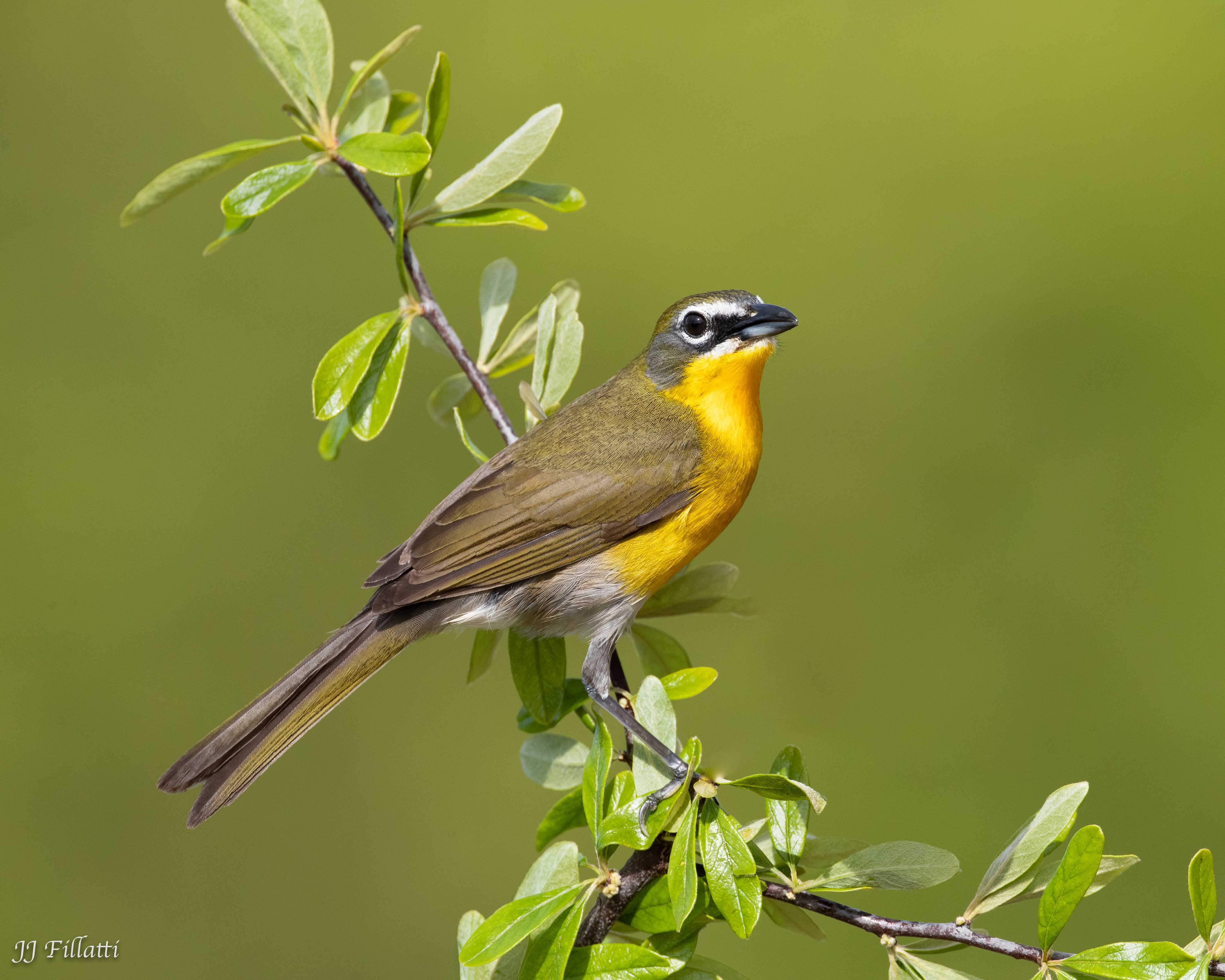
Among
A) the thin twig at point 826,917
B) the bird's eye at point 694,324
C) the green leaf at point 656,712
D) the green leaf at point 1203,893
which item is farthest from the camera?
the bird's eye at point 694,324

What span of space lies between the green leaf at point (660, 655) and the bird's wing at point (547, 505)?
27cm

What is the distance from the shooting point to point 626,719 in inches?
77.3

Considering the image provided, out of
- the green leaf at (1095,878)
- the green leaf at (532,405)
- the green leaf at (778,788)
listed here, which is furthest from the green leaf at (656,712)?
the green leaf at (532,405)

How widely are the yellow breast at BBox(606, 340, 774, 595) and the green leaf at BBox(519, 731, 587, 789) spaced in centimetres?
52

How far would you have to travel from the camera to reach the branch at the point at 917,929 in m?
1.35

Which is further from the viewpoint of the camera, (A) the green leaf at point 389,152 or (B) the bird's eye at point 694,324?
(B) the bird's eye at point 694,324

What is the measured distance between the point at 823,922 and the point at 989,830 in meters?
1.17

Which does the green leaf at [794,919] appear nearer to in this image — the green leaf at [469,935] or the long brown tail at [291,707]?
the green leaf at [469,935]

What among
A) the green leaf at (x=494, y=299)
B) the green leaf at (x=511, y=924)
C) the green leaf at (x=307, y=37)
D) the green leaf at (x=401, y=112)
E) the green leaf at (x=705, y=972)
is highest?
the green leaf at (x=307, y=37)

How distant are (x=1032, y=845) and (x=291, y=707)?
1355mm

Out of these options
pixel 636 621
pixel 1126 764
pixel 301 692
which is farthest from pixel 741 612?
pixel 1126 764

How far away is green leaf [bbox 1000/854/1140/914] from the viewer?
1446 millimetres

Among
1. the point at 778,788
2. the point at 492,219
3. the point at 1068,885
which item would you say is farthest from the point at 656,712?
the point at 492,219

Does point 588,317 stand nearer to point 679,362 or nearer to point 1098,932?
point 679,362
